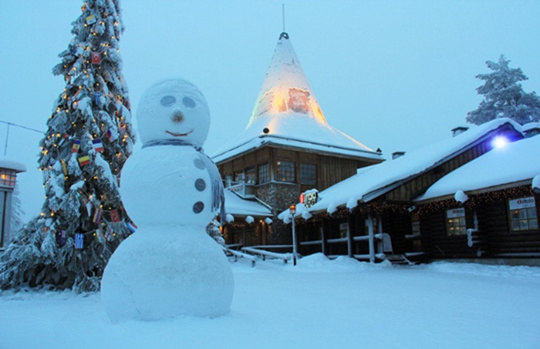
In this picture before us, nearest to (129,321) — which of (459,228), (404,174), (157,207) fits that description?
(157,207)

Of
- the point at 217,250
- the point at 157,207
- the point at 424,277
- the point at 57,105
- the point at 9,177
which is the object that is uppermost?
the point at 57,105

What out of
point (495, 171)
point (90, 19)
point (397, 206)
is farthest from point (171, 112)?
point (397, 206)

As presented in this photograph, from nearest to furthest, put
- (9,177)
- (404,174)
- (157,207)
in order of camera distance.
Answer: (157,207) → (9,177) → (404,174)

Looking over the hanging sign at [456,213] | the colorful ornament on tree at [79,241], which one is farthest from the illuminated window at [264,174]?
the colorful ornament on tree at [79,241]

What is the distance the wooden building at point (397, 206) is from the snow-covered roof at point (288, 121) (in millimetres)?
4455

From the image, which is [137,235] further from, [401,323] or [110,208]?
[110,208]

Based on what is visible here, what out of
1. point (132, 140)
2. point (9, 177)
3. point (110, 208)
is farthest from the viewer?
point (9, 177)

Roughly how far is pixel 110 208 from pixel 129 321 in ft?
19.5

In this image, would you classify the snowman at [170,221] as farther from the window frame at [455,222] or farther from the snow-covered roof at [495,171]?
the window frame at [455,222]

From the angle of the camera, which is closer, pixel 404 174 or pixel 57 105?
pixel 57 105

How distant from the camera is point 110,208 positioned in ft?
35.0

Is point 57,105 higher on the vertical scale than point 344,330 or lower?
higher

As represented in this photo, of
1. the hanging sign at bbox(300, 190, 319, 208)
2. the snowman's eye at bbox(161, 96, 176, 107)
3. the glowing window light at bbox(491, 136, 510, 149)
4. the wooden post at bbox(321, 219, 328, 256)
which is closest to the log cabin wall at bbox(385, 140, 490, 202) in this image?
the glowing window light at bbox(491, 136, 510, 149)

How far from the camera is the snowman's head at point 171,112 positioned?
6086 millimetres
